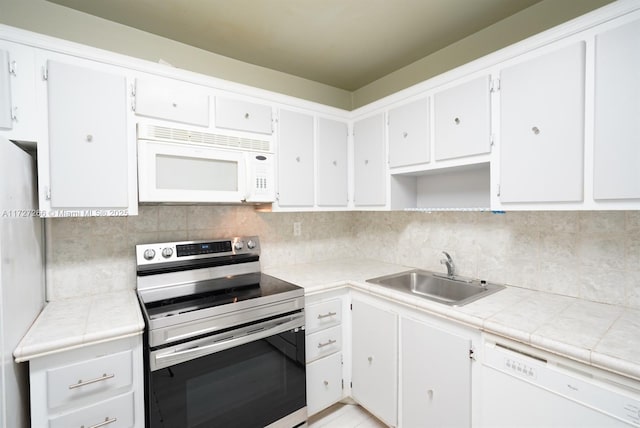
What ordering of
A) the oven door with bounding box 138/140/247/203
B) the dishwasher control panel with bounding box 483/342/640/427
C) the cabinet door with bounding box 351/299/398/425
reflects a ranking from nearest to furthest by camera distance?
the dishwasher control panel with bounding box 483/342/640/427 → the oven door with bounding box 138/140/247/203 → the cabinet door with bounding box 351/299/398/425

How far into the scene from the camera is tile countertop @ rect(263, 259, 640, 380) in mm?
1021

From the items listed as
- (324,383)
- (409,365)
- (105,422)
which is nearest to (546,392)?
(409,365)

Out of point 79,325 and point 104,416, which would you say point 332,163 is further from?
point 104,416

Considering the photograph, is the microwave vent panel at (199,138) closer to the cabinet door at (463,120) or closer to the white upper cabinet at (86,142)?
the white upper cabinet at (86,142)

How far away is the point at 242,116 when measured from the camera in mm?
1904

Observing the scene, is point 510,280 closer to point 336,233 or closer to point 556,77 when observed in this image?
point 556,77

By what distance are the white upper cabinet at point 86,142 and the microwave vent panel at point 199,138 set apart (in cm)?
9

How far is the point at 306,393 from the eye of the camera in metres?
1.82

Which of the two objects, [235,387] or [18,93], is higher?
[18,93]

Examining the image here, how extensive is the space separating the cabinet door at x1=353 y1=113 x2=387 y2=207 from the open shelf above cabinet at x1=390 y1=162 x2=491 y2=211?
11cm

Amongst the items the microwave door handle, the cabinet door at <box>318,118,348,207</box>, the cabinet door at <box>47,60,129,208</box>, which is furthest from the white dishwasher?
the cabinet door at <box>47,60,129,208</box>

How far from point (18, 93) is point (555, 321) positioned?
2.62 m

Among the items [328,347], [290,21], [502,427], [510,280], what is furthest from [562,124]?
[328,347]

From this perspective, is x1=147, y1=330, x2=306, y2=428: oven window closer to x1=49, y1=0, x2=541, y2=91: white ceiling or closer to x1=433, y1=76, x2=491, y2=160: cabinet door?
x1=433, y1=76, x2=491, y2=160: cabinet door
